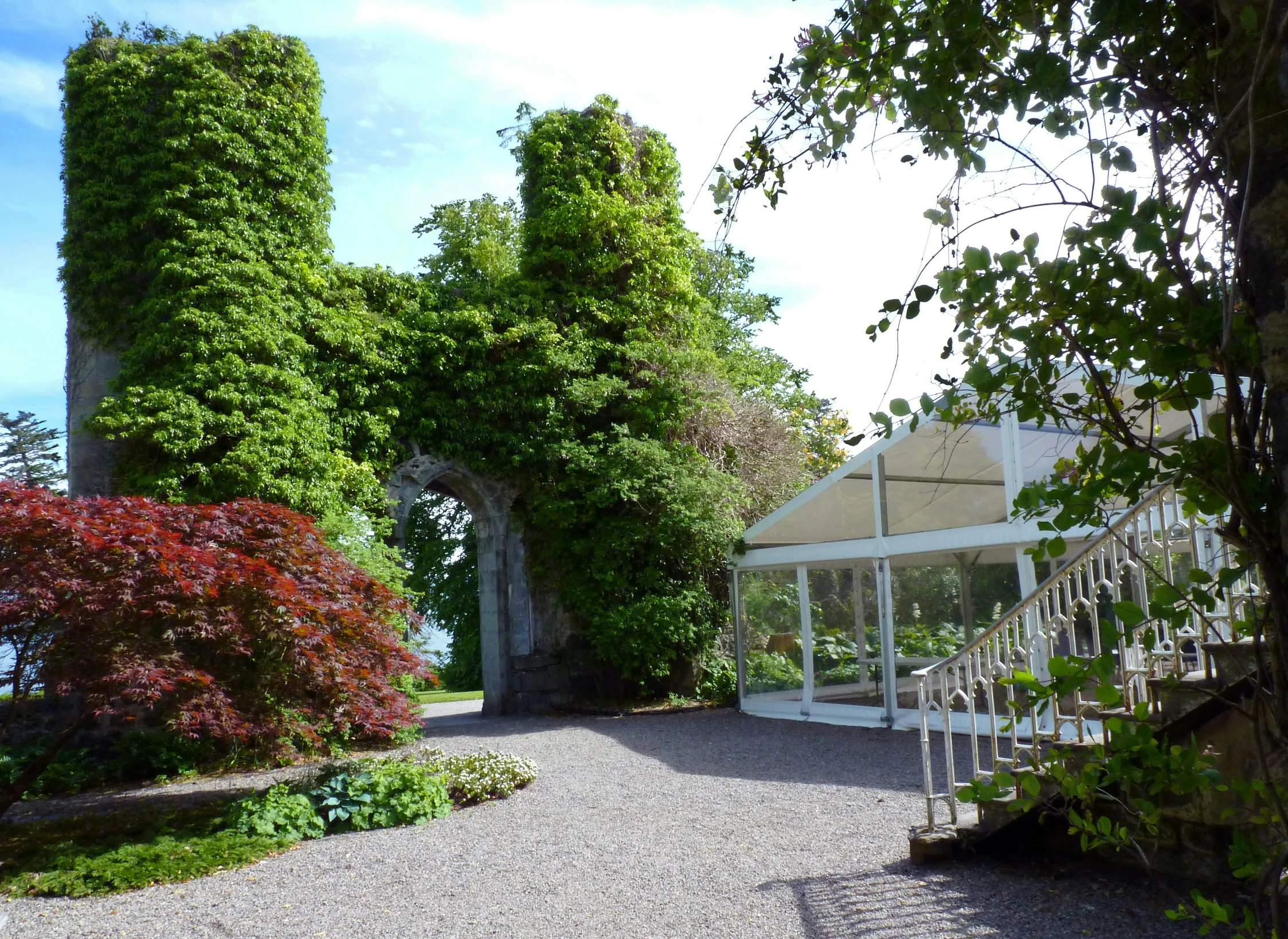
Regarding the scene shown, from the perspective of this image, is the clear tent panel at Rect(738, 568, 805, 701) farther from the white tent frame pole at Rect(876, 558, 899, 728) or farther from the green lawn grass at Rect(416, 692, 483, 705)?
the green lawn grass at Rect(416, 692, 483, 705)

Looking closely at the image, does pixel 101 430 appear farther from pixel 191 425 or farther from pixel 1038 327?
pixel 1038 327

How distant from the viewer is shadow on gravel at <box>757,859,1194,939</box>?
3.59 metres

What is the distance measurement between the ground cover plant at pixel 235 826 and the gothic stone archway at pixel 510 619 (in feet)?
16.6

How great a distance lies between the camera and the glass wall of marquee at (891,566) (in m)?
8.45

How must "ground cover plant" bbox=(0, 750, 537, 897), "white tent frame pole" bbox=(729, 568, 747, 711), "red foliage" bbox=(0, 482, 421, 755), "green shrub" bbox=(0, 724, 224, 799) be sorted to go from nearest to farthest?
"ground cover plant" bbox=(0, 750, 537, 897) < "red foliage" bbox=(0, 482, 421, 755) < "green shrub" bbox=(0, 724, 224, 799) < "white tent frame pole" bbox=(729, 568, 747, 711)

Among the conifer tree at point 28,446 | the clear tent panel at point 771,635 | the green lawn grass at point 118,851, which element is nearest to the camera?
the green lawn grass at point 118,851

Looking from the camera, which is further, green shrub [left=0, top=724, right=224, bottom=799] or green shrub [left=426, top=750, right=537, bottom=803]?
green shrub [left=0, top=724, right=224, bottom=799]

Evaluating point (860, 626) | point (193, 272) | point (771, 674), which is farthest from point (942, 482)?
point (193, 272)

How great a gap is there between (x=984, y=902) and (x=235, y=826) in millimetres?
4327

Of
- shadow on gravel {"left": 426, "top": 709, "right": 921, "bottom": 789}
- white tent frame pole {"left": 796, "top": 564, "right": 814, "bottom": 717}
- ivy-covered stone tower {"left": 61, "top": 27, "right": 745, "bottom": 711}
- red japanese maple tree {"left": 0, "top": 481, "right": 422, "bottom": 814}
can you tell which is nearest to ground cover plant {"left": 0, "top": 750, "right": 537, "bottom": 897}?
red japanese maple tree {"left": 0, "top": 481, "right": 422, "bottom": 814}

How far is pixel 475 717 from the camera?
12383mm

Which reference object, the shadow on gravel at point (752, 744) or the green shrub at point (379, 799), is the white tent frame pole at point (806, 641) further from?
the green shrub at point (379, 799)

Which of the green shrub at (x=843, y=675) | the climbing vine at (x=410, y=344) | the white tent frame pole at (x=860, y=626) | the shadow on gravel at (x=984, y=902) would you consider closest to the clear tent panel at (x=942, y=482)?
the white tent frame pole at (x=860, y=626)

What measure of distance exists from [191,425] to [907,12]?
846 centimetres
